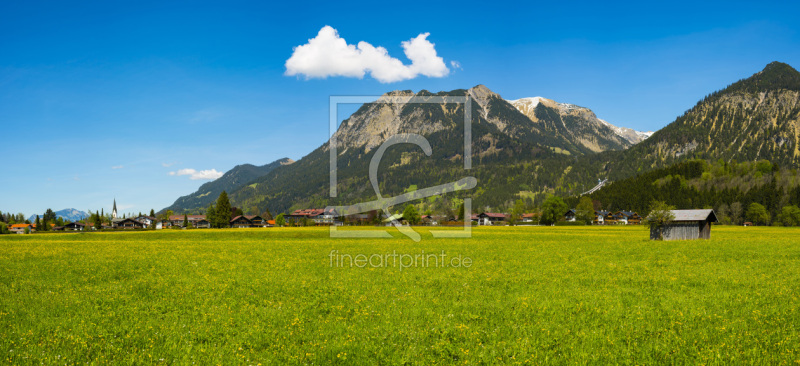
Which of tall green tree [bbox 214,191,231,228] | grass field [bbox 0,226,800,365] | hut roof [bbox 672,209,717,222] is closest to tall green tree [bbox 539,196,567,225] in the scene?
hut roof [bbox 672,209,717,222]

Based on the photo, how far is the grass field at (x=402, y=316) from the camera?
11.1 m

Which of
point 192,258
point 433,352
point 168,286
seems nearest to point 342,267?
point 168,286

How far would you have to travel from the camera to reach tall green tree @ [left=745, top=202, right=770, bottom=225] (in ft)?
488

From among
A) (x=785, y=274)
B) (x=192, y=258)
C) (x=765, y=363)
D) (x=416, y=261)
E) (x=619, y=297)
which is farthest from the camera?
(x=192, y=258)

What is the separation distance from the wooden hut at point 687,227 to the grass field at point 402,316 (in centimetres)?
3960

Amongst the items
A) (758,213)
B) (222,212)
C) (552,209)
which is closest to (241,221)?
(222,212)


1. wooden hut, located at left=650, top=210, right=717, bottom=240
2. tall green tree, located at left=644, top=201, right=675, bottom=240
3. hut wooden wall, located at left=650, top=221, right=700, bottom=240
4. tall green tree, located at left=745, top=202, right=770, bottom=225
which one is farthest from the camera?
tall green tree, located at left=745, top=202, right=770, bottom=225

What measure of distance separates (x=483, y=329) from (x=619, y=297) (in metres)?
8.63

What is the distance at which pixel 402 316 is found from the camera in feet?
49.4

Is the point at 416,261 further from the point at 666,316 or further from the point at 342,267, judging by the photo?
the point at 666,316

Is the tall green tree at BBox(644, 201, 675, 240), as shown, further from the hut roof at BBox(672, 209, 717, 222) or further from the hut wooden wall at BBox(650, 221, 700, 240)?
the hut roof at BBox(672, 209, 717, 222)

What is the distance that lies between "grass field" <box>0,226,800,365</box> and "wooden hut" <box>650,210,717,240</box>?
39599 millimetres

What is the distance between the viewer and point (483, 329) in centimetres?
1341

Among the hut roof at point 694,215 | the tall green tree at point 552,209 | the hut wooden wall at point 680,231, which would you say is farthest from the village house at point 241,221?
the hut roof at point 694,215
